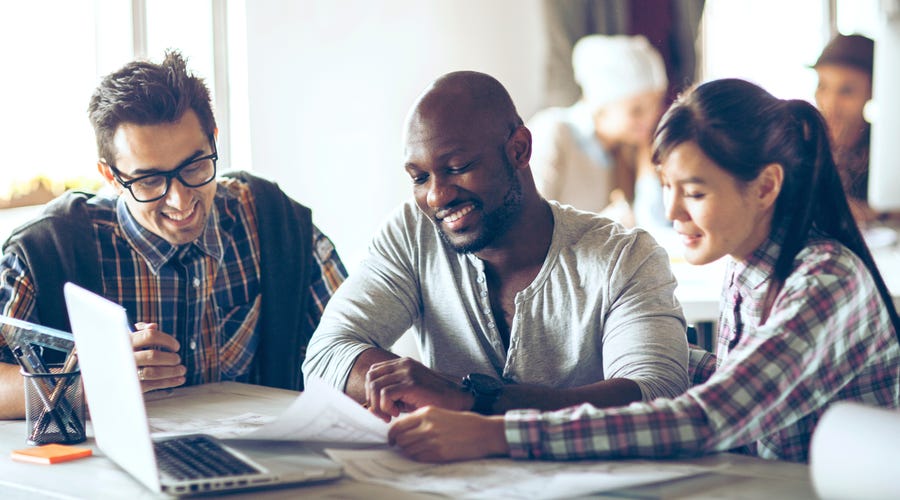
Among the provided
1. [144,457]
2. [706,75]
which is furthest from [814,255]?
[706,75]

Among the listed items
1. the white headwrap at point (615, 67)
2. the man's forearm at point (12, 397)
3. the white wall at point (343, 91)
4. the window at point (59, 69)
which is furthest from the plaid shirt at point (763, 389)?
the white headwrap at point (615, 67)

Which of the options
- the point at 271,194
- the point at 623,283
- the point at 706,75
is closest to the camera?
the point at 623,283

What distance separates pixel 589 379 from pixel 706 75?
4207 mm

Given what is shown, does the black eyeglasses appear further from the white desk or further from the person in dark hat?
the person in dark hat

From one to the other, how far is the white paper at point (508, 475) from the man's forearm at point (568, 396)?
0.82 feet

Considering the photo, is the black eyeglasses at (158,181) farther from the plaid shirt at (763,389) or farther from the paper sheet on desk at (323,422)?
the plaid shirt at (763,389)

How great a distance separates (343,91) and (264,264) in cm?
210

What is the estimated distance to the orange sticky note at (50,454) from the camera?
1529 millimetres

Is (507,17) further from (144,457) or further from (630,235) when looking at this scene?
(144,457)

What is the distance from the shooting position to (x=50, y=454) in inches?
60.8

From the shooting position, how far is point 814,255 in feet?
4.88

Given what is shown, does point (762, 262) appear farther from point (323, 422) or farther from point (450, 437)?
point (323, 422)

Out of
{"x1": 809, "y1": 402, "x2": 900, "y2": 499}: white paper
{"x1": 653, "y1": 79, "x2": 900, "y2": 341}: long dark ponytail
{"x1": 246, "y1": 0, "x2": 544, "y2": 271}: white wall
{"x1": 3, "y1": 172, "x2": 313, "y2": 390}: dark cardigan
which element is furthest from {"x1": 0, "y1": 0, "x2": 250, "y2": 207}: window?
{"x1": 809, "y1": 402, "x2": 900, "y2": 499}: white paper

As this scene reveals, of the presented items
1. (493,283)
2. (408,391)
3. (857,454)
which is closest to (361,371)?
(408,391)
